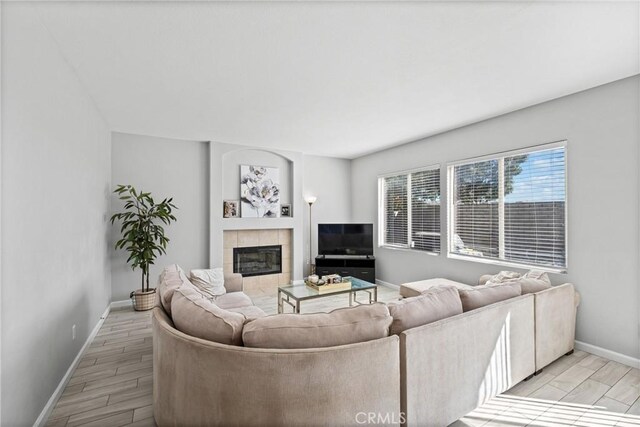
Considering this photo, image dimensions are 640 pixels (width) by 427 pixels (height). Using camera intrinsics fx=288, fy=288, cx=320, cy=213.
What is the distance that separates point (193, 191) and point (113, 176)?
3.75 feet

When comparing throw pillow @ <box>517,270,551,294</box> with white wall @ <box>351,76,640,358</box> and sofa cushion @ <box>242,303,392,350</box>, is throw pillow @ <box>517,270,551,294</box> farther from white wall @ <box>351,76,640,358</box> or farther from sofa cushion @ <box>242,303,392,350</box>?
sofa cushion @ <box>242,303,392,350</box>

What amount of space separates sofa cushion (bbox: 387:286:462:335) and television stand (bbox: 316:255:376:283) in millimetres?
3297

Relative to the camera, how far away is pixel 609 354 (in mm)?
2785

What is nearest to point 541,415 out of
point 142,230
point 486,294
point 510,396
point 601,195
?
point 510,396

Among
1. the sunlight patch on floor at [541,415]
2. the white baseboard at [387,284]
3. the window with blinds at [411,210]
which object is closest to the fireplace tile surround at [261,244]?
the white baseboard at [387,284]

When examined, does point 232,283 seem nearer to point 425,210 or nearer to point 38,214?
point 38,214

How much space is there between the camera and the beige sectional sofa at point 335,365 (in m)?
1.43

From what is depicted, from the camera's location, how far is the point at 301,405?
4.69 ft

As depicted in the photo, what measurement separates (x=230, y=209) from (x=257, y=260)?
3.61ft

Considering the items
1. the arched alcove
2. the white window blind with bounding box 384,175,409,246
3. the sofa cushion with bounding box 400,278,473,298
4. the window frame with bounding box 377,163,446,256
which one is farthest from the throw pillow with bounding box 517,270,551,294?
the arched alcove

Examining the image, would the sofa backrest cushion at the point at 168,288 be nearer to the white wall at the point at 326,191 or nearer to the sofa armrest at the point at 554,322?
the sofa armrest at the point at 554,322

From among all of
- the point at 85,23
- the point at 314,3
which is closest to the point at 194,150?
the point at 85,23

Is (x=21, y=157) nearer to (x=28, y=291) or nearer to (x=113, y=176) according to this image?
(x=28, y=291)

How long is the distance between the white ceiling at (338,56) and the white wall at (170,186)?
92cm
